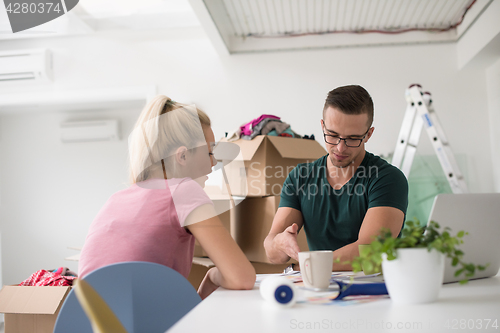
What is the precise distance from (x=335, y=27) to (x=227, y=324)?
283cm

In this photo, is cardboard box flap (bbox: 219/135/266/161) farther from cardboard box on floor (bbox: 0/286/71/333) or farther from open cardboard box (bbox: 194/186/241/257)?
cardboard box on floor (bbox: 0/286/71/333)

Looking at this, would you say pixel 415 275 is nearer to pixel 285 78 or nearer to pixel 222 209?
pixel 222 209

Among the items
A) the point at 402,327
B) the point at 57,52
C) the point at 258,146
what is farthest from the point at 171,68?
the point at 402,327

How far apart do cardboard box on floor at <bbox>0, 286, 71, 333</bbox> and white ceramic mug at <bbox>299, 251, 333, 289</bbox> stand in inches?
43.2

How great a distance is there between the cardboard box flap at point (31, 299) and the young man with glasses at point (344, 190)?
86cm

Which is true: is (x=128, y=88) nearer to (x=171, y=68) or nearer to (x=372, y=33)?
(x=171, y=68)

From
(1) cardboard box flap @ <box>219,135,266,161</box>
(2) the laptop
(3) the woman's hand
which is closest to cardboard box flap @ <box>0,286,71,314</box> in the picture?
(3) the woman's hand

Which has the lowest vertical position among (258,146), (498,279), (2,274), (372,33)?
(2,274)

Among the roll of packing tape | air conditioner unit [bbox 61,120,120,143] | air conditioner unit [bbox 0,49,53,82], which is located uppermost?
air conditioner unit [bbox 0,49,53,82]

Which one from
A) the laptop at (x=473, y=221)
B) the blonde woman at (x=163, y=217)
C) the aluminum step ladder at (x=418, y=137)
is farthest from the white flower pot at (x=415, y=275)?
the aluminum step ladder at (x=418, y=137)

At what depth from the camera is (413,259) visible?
0.64 m

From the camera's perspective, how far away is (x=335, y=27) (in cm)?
298

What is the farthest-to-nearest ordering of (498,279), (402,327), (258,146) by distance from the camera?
(258,146) → (498,279) → (402,327)

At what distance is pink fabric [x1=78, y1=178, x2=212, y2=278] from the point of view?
34.9 inches
